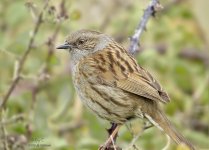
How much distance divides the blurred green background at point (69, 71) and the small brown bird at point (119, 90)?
158 mm

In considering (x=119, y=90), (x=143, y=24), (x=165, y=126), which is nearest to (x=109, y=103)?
(x=119, y=90)

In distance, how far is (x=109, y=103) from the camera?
6262 millimetres

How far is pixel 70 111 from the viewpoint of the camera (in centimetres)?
828

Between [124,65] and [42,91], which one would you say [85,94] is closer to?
[124,65]

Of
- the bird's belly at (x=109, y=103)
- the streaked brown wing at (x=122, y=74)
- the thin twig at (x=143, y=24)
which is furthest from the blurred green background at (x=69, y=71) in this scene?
the thin twig at (x=143, y=24)

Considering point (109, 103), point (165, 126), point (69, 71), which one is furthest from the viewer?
point (69, 71)

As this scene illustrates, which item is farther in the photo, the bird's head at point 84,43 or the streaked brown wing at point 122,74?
the bird's head at point 84,43

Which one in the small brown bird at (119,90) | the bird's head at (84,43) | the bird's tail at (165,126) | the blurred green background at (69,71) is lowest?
the blurred green background at (69,71)

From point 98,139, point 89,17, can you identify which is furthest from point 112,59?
point 89,17

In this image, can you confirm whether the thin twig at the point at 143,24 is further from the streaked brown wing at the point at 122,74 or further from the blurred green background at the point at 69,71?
the blurred green background at the point at 69,71

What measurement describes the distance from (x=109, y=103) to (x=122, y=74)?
→ 0.25 m

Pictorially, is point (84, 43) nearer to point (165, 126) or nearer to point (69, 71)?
point (165, 126)

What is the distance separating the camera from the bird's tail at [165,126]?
6055 mm

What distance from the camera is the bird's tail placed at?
19.9ft
